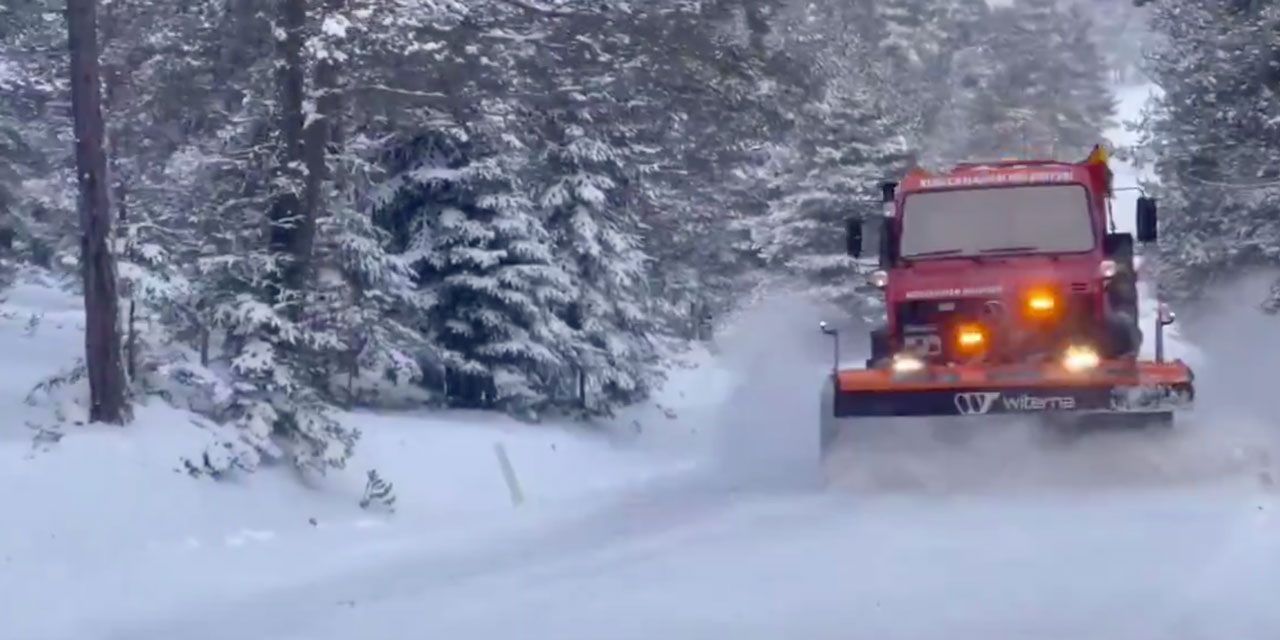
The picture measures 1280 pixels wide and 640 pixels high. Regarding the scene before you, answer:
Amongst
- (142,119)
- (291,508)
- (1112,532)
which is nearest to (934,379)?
(1112,532)

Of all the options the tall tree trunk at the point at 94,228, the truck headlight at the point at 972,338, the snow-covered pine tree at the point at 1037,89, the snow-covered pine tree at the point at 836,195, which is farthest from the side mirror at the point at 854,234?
the snow-covered pine tree at the point at 1037,89

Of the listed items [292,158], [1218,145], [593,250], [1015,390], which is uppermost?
[1218,145]

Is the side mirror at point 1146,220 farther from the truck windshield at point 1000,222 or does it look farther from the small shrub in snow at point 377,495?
the small shrub in snow at point 377,495

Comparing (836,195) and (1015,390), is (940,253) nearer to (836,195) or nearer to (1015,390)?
(1015,390)

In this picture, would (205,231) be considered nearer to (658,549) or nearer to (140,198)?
(140,198)

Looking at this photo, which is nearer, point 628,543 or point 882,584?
point 882,584

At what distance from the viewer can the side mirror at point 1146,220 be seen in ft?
49.2

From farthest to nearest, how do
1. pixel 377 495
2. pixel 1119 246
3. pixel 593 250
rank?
pixel 593 250
pixel 1119 246
pixel 377 495

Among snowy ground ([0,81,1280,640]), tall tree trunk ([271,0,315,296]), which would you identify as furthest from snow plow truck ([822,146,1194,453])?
tall tree trunk ([271,0,315,296])

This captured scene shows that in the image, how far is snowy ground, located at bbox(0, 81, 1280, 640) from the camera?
8.72 metres

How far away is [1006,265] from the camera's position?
1552 centimetres

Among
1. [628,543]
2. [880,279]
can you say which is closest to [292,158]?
[628,543]

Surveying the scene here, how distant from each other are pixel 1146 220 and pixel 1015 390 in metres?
2.35

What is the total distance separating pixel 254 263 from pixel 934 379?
5645 mm
